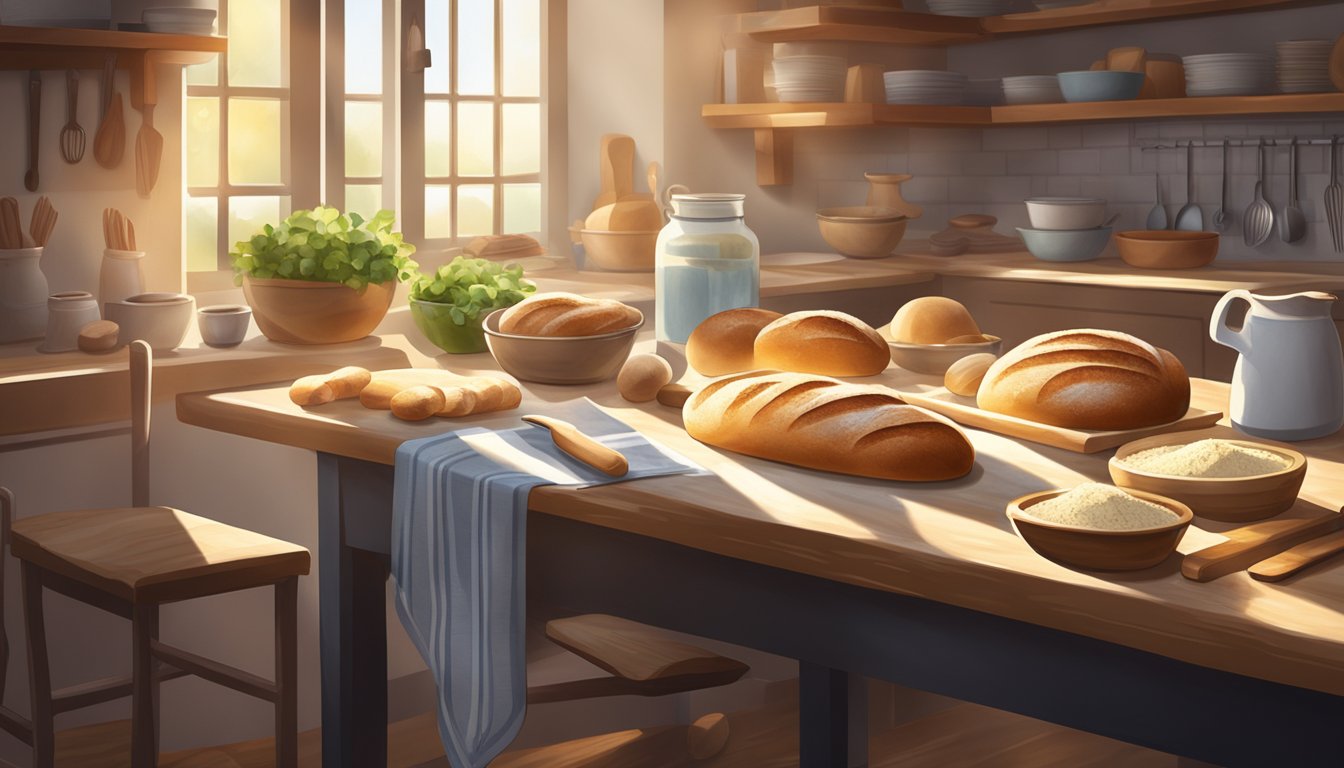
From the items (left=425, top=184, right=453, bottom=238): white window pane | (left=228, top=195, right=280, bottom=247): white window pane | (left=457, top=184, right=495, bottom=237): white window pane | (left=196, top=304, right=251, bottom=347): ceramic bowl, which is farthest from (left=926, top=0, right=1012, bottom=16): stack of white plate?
(left=196, top=304, right=251, bottom=347): ceramic bowl

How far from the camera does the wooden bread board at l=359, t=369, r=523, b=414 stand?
180cm

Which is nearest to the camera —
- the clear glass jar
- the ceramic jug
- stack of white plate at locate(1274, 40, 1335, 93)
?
the ceramic jug

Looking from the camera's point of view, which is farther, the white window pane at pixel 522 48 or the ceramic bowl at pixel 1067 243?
the white window pane at pixel 522 48

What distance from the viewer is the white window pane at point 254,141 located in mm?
3693

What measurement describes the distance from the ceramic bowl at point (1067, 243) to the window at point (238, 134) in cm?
220

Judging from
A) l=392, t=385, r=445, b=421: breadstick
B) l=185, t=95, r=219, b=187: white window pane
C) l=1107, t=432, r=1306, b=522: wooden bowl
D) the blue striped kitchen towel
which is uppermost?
l=185, t=95, r=219, b=187: white window pane

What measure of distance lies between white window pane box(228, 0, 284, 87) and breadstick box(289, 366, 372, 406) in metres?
2.05

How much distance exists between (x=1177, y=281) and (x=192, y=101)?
2.61m

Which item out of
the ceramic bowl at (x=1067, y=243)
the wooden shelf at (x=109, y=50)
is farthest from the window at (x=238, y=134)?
the ceramic bowl at (x=1067, y=243)

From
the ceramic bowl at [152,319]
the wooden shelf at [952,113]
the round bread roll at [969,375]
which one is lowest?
the round bread roll at [969,375]

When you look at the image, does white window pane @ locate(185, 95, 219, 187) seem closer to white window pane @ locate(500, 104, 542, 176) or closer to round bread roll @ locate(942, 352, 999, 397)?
white window pane @ locate(500, 104, 542, 176)

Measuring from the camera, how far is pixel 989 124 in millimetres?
4547

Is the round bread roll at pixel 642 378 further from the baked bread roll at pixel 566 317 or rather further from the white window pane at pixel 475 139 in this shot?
the white window pane at pixel 475 139

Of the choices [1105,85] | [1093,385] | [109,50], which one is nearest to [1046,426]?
[1093,385]
